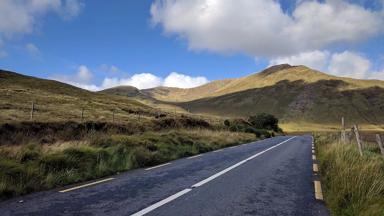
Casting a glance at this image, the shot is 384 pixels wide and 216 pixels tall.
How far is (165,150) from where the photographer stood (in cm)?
1695

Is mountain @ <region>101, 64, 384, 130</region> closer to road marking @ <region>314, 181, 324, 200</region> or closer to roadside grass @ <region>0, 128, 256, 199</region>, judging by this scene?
roadside grass @ <region>0, 128, 256, 199</region>

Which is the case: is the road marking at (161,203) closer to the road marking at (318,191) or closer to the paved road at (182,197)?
the paved road at (182,197)

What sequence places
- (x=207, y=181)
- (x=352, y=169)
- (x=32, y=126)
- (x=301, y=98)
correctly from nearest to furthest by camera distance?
(x=352, y=169)
(x=207, y=181)
(x=32, y=126)
(x=301, y=98)

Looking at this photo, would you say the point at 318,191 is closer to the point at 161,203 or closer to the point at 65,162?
the point at 161,203

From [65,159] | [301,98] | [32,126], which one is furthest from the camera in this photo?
[301,98]

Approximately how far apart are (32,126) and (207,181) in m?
17.1

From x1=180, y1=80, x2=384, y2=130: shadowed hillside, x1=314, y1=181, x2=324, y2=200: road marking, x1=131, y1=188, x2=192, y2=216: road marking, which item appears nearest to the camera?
x1=131, y1=188, x2=192, y2=216: road marking

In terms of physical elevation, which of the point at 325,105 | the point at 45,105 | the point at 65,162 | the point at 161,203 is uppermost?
the point at 325,105

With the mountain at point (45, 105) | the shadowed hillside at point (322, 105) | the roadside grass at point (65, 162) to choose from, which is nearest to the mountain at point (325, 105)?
the shadowed hillside at point (322, 105)

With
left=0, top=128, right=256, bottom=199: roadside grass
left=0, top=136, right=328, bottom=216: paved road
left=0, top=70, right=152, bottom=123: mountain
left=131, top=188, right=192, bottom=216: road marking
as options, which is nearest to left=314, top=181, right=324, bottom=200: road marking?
left=0, top=136, right=328, bottom=216: paved road

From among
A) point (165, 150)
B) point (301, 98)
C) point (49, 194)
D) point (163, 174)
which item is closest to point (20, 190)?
point (49, 194)

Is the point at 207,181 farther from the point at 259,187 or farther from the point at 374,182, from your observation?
the point at 374,182

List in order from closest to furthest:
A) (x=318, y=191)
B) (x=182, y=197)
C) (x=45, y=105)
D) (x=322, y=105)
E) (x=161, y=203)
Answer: (x=161, y=203)
(x=182, y=197)
(x=318, y=191)
(x=45, y=105)
(x=322, y=105)

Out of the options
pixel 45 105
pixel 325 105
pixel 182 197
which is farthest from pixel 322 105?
pixel 182 197
